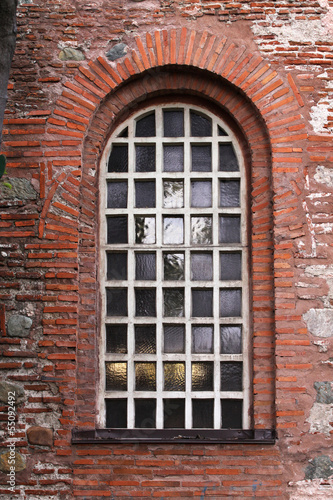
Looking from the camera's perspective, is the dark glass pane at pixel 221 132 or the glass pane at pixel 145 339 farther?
the dark glass pane at pixel 221 132

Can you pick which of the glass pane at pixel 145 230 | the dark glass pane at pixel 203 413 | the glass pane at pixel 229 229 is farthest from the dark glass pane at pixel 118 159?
the dark glass pane at pixel 203 413

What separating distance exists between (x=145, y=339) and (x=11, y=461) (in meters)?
1.36

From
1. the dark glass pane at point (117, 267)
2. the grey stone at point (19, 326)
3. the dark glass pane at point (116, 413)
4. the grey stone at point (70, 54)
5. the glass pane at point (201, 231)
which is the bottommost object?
the dark glass pane at point (116, 413)

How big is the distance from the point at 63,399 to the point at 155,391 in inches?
28.6

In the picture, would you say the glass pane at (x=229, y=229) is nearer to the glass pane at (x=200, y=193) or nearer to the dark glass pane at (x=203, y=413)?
the glass pane at (x=200, y=193)

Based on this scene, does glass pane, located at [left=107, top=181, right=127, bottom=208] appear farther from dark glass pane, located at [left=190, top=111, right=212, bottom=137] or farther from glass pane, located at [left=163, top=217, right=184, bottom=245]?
dark glass pane, located at [left=190, top=111, right=212, bottom=137]

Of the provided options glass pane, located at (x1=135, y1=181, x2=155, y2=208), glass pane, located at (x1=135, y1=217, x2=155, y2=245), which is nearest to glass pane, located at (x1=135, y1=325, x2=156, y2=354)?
glass pane, located at (x1=135, y1=217, x2=155, y2=245)

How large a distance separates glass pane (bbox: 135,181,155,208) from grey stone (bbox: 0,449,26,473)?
86.0 inches

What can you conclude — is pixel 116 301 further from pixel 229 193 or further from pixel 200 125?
pixel 200 125

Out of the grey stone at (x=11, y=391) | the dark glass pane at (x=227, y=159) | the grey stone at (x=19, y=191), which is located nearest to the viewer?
the grey stone at (x=11, y=391)

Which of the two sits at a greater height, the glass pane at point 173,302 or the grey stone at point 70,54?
the grey stone at point 70,54

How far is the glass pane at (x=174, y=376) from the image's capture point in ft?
13.3

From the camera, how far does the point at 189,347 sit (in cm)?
405

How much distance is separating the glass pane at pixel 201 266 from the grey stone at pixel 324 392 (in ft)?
3.89
